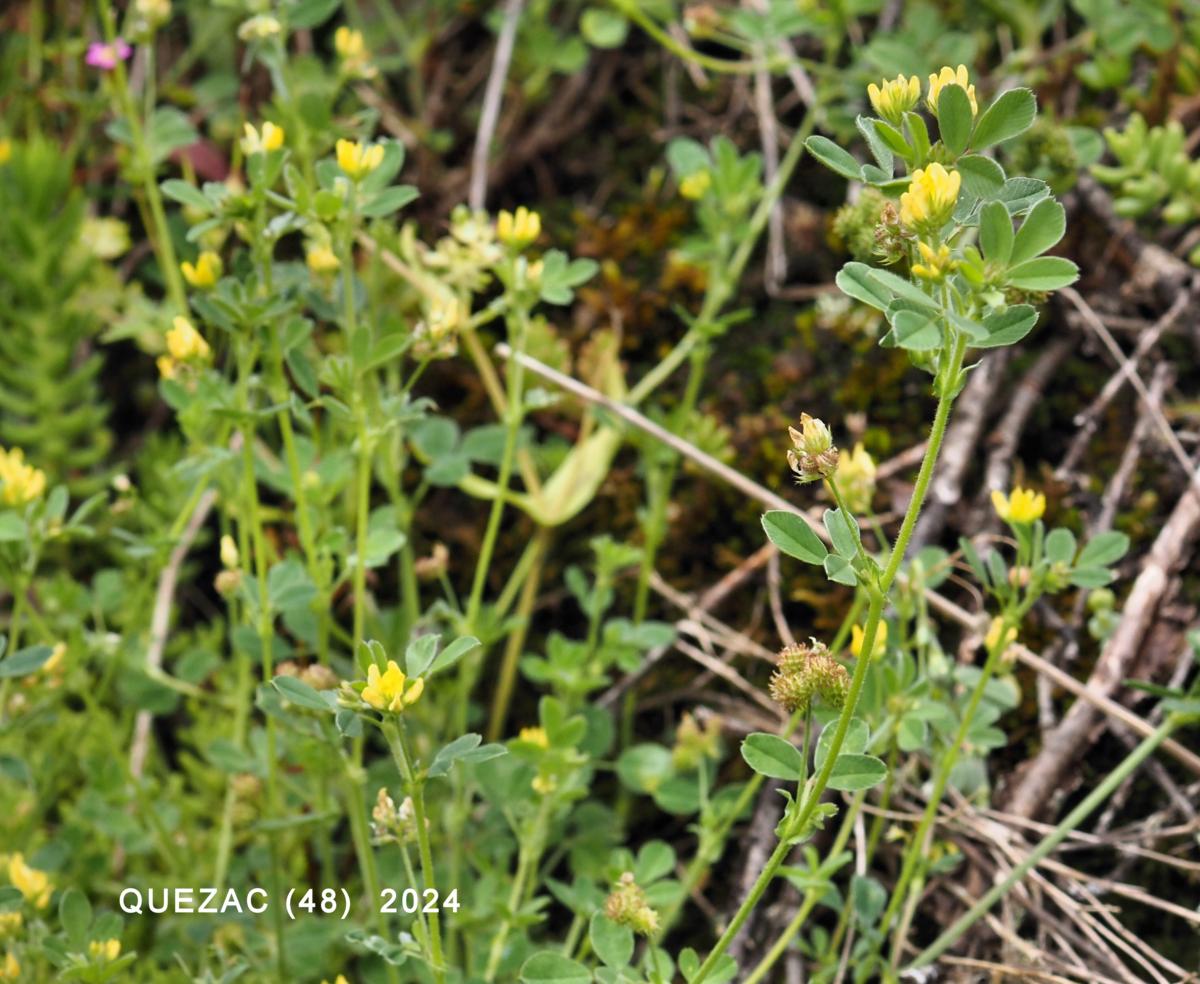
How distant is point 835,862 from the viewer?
4.59 feet

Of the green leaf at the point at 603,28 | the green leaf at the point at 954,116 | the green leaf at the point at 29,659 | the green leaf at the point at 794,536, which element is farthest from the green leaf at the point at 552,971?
the green leaf at the point at 603,28

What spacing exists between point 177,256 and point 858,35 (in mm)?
1413

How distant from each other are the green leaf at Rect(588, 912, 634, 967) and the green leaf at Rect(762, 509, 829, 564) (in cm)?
43

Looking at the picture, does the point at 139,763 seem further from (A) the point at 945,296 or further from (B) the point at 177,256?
(A) the point at 945,296

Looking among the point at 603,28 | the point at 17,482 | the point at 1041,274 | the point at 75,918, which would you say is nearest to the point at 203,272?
the point at 17,482

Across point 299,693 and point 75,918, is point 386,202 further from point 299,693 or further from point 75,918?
point 75,918

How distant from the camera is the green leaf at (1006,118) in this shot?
1069 millimetres

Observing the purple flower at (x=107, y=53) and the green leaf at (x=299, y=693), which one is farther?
the purple flower at (x=107, y=53)

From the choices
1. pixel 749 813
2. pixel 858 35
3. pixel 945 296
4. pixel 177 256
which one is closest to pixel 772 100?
pixel 858 35

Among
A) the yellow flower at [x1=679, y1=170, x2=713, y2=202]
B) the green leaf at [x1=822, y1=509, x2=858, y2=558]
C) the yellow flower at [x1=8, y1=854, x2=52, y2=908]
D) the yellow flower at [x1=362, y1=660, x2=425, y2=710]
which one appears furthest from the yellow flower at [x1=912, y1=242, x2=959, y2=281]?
the yellow flower at [x1=8, y1=854, x2=52, y2=908]

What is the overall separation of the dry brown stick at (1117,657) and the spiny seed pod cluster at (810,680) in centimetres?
67

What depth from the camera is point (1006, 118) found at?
42.8 inches

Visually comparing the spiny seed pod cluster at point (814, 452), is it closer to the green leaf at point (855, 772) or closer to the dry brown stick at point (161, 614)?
the green leaf at point (855, 772)

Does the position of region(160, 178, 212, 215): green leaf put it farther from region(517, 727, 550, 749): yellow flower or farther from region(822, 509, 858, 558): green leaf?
region(822, 509, 858, 558): green leaf
